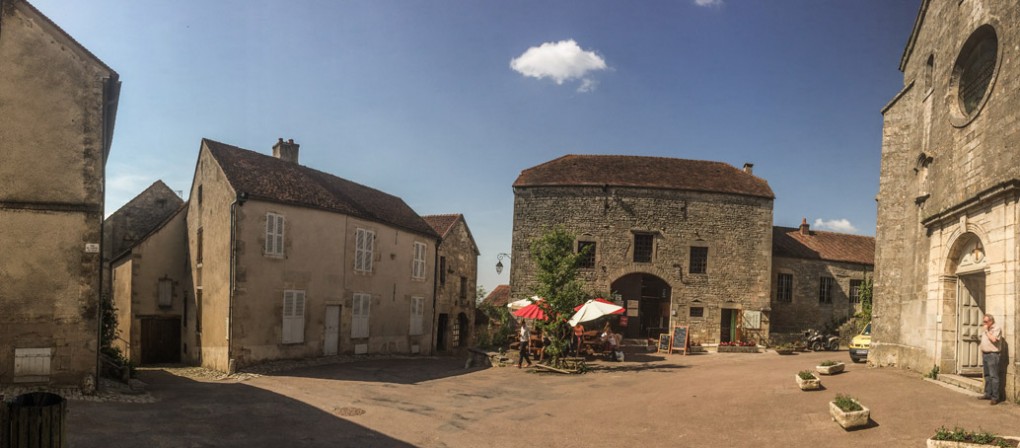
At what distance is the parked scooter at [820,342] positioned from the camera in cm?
2308

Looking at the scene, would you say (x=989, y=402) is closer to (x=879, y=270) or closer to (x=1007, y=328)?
(x=1007, y=328)

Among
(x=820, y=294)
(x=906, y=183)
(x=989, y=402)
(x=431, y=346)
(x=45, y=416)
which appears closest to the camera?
(x=45, y=416)

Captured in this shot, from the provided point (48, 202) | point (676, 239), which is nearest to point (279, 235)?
point (48, 202)

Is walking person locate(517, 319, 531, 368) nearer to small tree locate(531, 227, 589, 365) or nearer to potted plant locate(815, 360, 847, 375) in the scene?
small tree locate(531, 227, 589, 365)

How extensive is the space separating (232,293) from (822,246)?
88.8 ft

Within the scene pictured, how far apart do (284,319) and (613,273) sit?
1405 cm

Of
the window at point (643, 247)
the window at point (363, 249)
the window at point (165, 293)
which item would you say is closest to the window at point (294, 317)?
the window at point (363, 249)

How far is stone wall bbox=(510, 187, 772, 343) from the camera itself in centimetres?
2523

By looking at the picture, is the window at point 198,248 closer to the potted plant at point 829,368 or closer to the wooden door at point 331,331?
the wooden door at point 331,331

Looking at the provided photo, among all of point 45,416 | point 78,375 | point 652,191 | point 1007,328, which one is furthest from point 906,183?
point 78,375

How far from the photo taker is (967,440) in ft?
20.6

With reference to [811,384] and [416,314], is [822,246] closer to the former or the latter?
[416,314]

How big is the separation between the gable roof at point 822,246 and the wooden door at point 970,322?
17.2 meters

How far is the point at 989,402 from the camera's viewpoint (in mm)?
8492
